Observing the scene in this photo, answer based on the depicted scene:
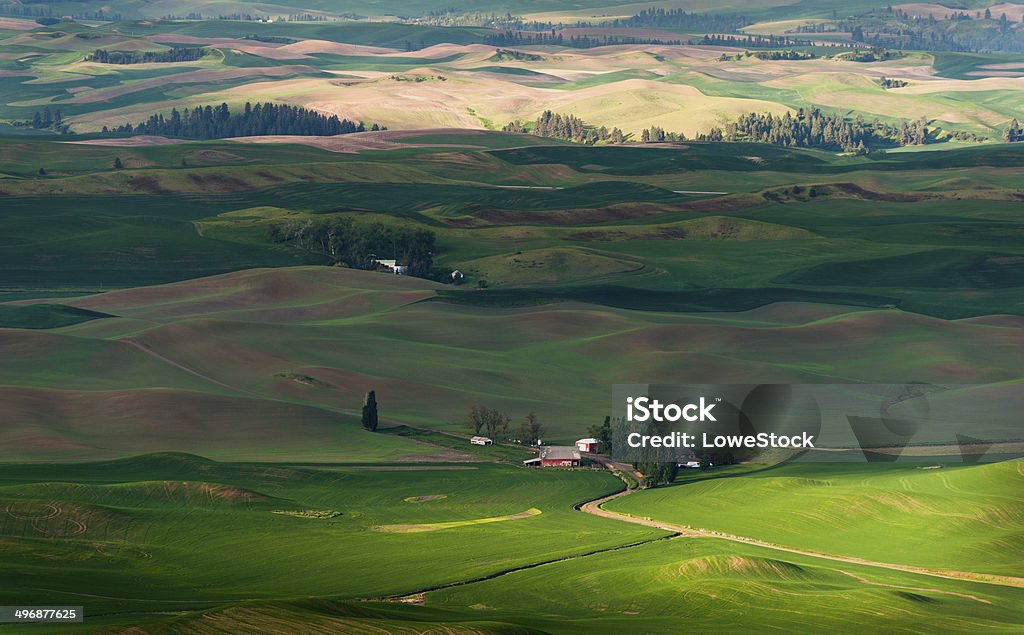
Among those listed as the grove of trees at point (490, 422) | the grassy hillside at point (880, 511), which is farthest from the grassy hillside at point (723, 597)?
the grove of trees at point (490, 422)

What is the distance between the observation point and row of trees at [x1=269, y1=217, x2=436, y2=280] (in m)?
191

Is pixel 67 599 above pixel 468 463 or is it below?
above

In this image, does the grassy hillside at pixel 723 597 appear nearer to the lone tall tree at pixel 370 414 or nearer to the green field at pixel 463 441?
the green field at pixel 463 441

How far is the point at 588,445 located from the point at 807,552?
2901cm

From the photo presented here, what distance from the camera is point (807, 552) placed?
3088 inches

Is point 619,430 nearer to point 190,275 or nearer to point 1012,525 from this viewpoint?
point 1012,525

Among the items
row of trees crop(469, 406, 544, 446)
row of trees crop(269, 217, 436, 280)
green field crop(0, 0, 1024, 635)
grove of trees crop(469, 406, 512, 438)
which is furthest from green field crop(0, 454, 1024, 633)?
row of trees crop(269, 217, 436, 280)

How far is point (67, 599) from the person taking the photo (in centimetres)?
6031

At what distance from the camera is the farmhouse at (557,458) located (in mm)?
103750

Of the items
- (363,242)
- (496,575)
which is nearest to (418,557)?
(496,575)

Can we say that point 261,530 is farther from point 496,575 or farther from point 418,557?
Result: point 496,575

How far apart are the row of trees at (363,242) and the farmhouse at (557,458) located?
84603 millimetres

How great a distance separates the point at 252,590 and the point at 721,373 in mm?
65378

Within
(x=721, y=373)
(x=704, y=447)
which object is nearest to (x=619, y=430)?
(x=704, y=447)
